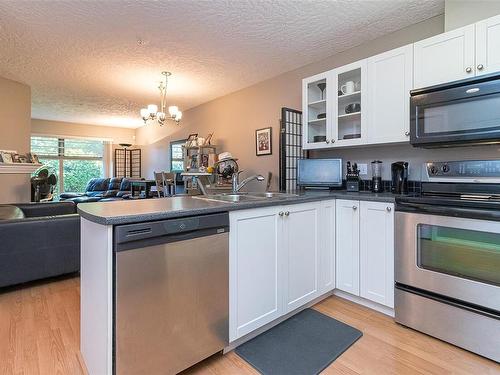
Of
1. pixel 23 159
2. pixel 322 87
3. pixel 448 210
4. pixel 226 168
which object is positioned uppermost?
pixel 322 87

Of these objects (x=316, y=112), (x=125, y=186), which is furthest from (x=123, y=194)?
(x=316, y=112)

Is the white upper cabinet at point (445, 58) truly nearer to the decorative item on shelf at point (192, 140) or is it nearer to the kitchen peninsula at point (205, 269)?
the kitchen peninsula at point (205, 269)

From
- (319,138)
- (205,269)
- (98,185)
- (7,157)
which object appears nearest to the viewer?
(205,269)

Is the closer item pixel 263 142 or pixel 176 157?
pixel 263 142

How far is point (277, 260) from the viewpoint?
1864 millimetres

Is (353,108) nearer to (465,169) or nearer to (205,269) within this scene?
(465,169)

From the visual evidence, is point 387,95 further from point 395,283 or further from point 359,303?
point 359,303

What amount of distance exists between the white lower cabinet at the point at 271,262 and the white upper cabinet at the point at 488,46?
4.63ft

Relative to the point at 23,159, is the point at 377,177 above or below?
below

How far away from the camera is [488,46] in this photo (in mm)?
1802

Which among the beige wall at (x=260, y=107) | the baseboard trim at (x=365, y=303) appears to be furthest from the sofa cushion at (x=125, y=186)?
the baseboard trim at (x=365, y=303)

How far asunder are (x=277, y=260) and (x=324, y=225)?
60cm

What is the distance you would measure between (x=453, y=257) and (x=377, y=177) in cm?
100

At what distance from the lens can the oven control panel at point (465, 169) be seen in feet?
5.87
